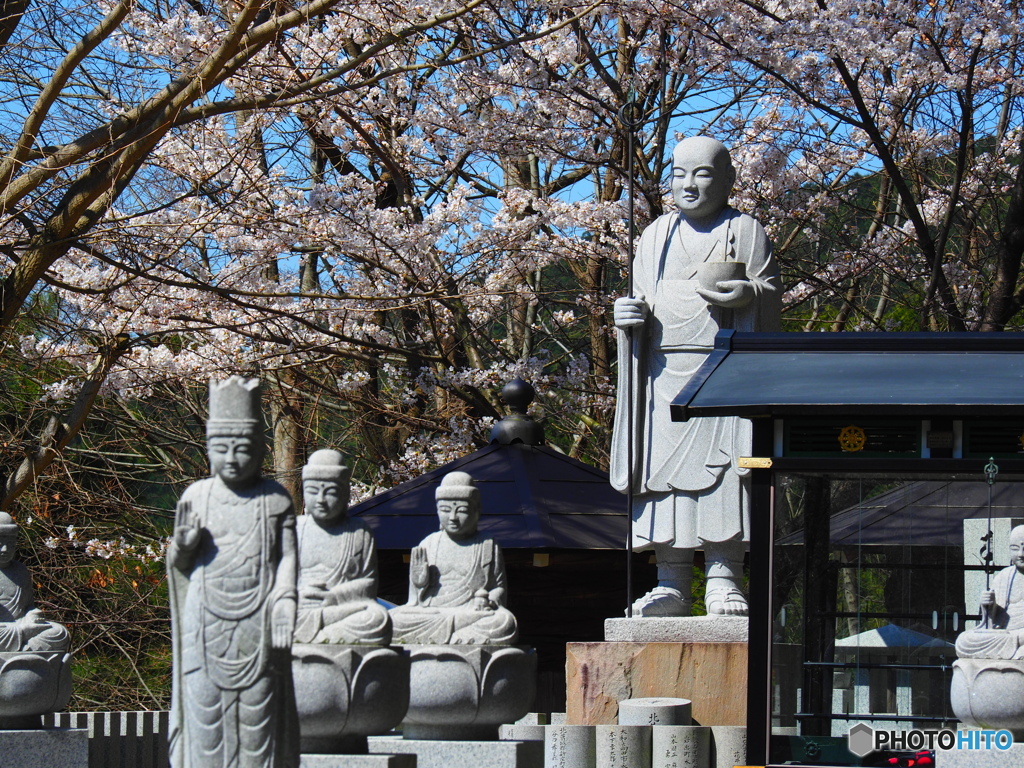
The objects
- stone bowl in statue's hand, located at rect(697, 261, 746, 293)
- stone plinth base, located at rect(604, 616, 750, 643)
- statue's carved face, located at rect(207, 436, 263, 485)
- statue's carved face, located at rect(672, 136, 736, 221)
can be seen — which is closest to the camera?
statue's carved face, located at rect(207, 436, 263, 485)

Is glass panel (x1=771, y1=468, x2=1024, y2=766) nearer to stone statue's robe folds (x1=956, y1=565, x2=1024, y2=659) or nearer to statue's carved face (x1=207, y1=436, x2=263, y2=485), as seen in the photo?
stone statue's robe folds (x1=956, y1=565, x2=1024, y2=659)

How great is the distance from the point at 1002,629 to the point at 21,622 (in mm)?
4810

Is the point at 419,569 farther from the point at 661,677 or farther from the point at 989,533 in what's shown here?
the point at 989,533

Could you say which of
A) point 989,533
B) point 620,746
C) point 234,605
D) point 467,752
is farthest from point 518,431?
point 234,605

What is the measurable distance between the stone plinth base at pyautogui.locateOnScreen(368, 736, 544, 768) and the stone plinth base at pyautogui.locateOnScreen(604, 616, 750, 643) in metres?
1.40

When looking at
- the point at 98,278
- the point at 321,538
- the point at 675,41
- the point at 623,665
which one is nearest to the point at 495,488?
the point at 623,665

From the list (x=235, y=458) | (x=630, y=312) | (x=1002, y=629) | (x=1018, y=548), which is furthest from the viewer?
(x=630, y=312)

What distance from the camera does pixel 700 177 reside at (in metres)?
8.38

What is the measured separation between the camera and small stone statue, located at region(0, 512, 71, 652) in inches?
288

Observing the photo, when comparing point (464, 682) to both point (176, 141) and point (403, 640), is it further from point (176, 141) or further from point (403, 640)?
point (176, 141)

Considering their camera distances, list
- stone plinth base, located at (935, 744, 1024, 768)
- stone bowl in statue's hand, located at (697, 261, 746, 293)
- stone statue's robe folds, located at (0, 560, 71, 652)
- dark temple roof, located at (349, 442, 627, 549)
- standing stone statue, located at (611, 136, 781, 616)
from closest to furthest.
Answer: stone plinth base, located at (935, 744, 1024, 768), stone statue's robe folds, located at (0, 560, 71, 652), standing stone statue, located at (611, 136, 781, 616), stone bowl in statue's hand, located at (697, 261, 746, 293), dark temple roof, located at (349, 442, 627, 549)

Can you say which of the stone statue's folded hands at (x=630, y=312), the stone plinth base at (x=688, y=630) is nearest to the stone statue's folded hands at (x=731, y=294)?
the stone statue's folded hands at (x=630, y=312)

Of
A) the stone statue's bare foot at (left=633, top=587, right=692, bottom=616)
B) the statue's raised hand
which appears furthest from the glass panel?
the statue's raised hand

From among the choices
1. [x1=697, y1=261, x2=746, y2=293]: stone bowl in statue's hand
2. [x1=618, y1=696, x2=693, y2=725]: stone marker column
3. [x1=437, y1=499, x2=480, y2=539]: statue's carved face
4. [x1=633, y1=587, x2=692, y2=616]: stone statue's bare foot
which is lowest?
[x1=618, y1=696, x2=693, y2=725]: stone marker column
